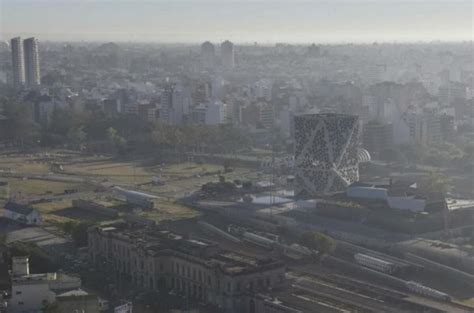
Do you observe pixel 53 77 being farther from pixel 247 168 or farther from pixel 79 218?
pixel 79 218

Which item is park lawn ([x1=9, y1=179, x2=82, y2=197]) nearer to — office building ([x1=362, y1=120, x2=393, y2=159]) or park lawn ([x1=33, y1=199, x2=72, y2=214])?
park lawn ([x1=33, y1=199, x2=72, y2=214])

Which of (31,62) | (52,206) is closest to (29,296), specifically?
(52,206)

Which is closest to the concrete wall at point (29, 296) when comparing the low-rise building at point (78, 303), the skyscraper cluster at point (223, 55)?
the low-rise building at point (78, 303)

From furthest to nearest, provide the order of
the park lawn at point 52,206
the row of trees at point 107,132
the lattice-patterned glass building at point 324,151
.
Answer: the row of trees at point 107,132 < the park lawn at point 52,206 < the lattice-patterned glass building at point 324,151

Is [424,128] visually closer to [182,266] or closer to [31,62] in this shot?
[182,266]

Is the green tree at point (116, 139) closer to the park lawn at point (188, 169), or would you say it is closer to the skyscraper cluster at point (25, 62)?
the park lawn at point (188, 169)
